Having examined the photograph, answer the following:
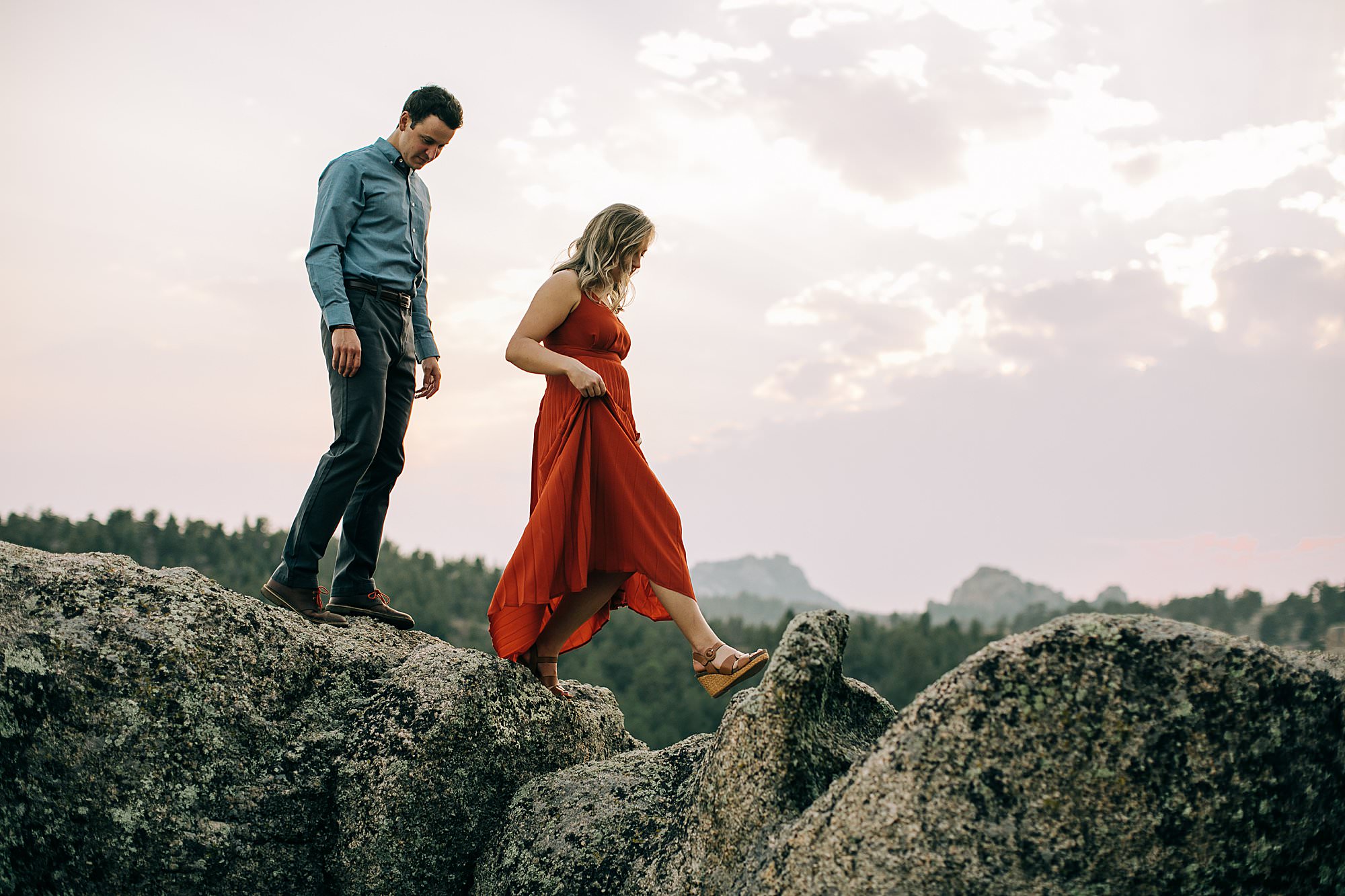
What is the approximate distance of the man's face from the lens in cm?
550

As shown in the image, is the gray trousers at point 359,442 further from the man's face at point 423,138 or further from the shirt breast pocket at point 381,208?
the man's face at point 423,138

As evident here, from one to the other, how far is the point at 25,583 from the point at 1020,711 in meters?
4.16

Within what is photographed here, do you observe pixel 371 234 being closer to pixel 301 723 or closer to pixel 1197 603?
pixel 301 723

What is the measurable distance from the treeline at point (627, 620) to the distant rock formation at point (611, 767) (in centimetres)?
3439

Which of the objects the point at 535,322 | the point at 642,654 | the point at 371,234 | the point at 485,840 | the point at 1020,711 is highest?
the point at 371,234

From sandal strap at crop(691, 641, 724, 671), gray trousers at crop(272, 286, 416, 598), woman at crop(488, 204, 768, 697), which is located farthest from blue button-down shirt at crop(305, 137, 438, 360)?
sandal strap at crop(691, 641, 724, 671)

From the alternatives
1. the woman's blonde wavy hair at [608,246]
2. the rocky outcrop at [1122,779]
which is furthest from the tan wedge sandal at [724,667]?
the woman's blonde wavy hair at [608,246]

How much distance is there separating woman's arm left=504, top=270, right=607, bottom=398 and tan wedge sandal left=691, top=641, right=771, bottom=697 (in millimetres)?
1348

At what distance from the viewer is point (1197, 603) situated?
79.4 metres

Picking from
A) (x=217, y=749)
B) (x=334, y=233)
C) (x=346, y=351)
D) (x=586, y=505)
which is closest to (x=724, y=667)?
(x=586, y=505)

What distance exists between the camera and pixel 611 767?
4.61 m

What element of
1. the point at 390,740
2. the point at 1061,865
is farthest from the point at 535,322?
the point at 1061,865

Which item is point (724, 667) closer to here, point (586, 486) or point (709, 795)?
point (709, 795)

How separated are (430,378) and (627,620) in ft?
205
